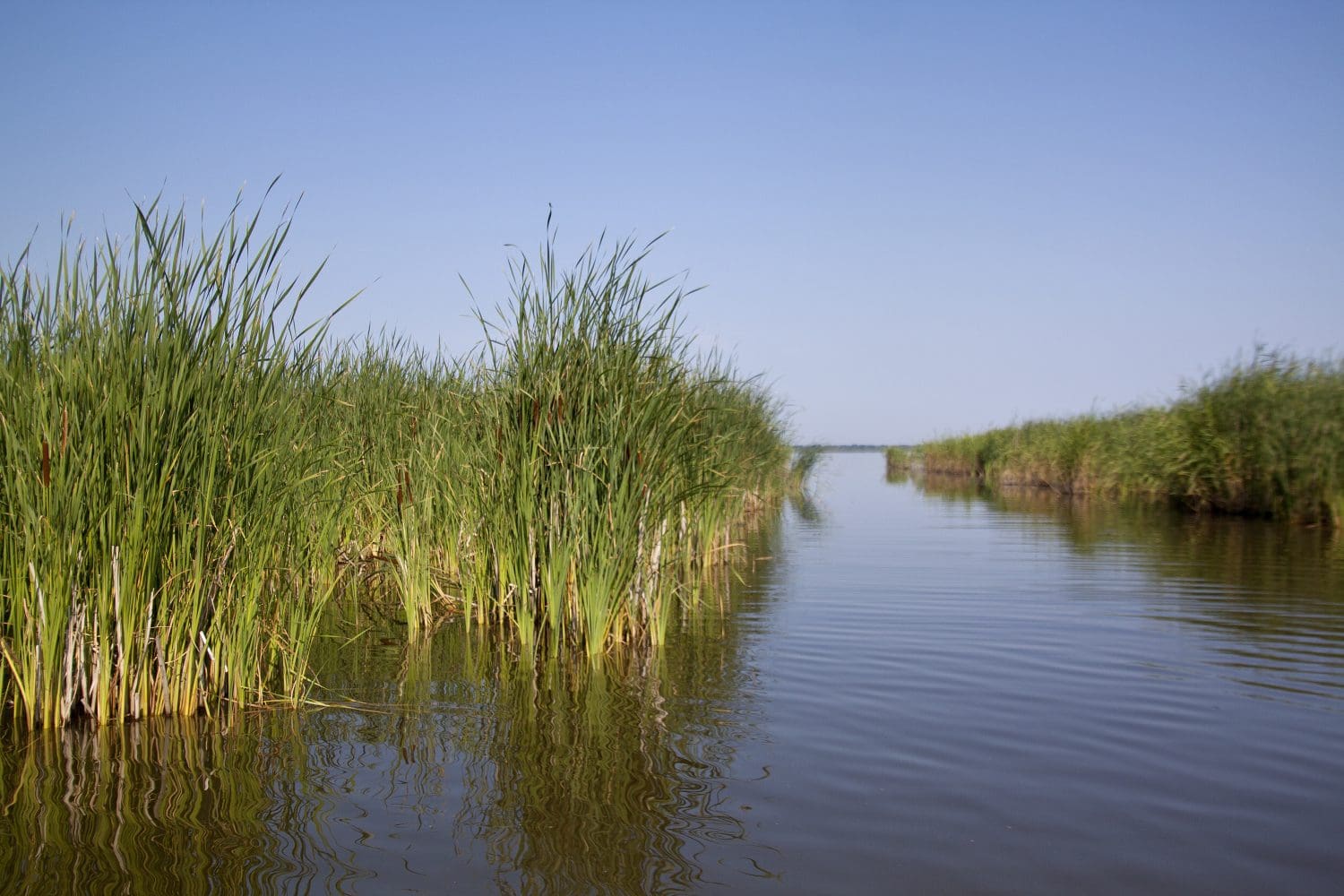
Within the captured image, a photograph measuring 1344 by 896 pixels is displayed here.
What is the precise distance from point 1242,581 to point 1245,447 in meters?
8.48

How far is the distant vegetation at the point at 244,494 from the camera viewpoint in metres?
4.02

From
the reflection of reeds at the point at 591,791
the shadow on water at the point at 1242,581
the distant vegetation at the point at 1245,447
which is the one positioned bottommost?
the reflection of reeds at the point at 591,791

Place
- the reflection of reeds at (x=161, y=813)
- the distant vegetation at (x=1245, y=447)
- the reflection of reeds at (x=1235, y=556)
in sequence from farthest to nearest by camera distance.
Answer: the distant vegetation at (x=1245, y=447) < the reflection of reeds at (x=1235, y=556) < the reflection of reeds at (x=161, y=813)

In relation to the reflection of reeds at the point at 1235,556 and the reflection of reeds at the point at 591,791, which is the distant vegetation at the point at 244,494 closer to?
the reflection of reeds at the point at 591,791

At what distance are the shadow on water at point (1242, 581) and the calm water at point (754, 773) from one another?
7 centimetres

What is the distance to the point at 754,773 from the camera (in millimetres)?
3967

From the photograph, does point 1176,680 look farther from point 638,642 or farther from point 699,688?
point 638,642

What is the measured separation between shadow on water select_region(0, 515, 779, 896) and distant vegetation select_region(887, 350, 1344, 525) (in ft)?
43.7

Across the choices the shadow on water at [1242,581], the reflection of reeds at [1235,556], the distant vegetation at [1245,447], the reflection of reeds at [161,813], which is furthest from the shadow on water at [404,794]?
the distant vegetation at [1245,447]

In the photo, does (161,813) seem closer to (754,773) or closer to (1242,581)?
(754,773)

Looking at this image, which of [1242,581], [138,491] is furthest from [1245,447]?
[138,491]

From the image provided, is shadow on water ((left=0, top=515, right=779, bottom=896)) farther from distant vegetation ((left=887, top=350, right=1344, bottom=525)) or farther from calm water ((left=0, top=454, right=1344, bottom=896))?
distant vegetation ((left=887, top=350, right=1344, bottom=525))

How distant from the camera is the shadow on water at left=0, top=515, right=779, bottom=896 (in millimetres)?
3025

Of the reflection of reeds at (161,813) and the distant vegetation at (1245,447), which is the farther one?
the distant vegetation at (1245,447)
